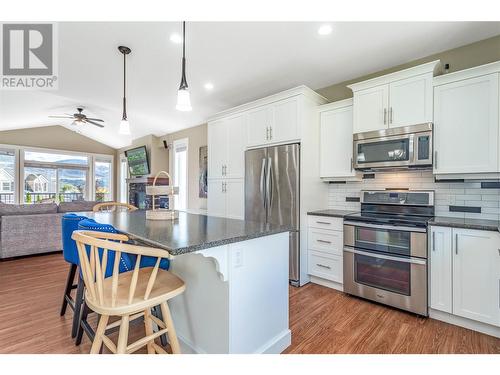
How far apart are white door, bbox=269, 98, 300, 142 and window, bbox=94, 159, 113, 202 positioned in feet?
25.2

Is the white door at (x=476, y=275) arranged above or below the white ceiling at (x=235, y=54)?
below

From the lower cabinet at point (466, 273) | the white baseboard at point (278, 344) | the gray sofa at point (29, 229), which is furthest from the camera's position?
the gray sofa at point (29, 229)

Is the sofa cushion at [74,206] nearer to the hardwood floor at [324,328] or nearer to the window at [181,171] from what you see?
the window at [181,171]

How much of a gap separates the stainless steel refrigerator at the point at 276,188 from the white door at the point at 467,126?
1.44 m

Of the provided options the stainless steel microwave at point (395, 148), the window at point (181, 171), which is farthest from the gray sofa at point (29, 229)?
the stainless steel microwave at point (395, 148)

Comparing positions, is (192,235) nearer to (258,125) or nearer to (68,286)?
(68,286)

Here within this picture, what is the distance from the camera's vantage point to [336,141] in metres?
3.29

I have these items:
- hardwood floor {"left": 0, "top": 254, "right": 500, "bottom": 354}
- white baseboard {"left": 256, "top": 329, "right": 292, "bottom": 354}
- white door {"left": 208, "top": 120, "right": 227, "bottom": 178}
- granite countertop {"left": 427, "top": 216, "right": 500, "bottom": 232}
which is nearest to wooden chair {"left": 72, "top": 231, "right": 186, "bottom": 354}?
white baseboard {"left": 256, "top": 329, "right": 292, "bottom": 354}

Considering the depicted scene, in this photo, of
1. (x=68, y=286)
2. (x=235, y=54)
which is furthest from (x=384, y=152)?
(x=68, y=286)

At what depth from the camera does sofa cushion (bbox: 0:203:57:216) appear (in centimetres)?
419

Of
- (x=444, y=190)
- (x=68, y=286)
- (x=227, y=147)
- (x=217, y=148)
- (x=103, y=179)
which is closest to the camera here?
(x=68, y=286)

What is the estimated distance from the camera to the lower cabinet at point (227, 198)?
3.89m

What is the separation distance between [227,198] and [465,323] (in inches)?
121
